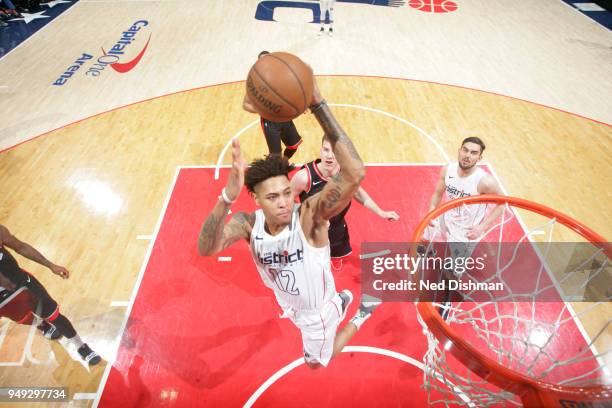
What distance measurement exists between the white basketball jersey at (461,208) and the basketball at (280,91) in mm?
2273

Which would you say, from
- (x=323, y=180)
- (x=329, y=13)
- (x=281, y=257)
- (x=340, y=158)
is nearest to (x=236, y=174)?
(x=340, y=158)

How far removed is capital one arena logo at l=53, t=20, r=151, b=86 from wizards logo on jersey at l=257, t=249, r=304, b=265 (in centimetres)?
803

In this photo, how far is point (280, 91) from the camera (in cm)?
228

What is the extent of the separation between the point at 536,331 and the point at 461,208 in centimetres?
153

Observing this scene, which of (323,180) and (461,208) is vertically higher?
(323,180)

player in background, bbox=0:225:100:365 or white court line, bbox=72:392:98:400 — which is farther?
white court line, bbox=72:392:98:400

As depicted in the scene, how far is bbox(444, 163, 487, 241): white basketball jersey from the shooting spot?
380cm

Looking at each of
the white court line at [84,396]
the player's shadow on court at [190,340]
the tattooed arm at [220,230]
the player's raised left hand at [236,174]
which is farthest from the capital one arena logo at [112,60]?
the player's raised left hand at [236,174]

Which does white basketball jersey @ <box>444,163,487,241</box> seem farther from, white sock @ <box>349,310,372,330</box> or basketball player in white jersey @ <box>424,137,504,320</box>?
white sock @ <box>349,310,372,330</box>

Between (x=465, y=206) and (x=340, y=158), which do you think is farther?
(x=465, y=206)

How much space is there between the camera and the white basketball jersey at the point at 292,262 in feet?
8.57

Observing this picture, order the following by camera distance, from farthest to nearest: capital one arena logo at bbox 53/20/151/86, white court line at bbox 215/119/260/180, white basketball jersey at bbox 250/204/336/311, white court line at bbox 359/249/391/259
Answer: capital one arena logo at bbox 53/20/151/86
white court line at bbox 215/119/260/180
white court line at bbox 359/249/391/259
white basketball jersey at bbox 250/204/336/311

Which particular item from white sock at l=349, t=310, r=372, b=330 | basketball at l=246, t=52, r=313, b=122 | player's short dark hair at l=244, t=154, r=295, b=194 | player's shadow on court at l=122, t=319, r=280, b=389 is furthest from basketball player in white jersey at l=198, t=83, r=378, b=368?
player's shadow on court at l=122, t=319, r=280, b=389

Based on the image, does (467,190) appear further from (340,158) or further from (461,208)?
(340,158)
